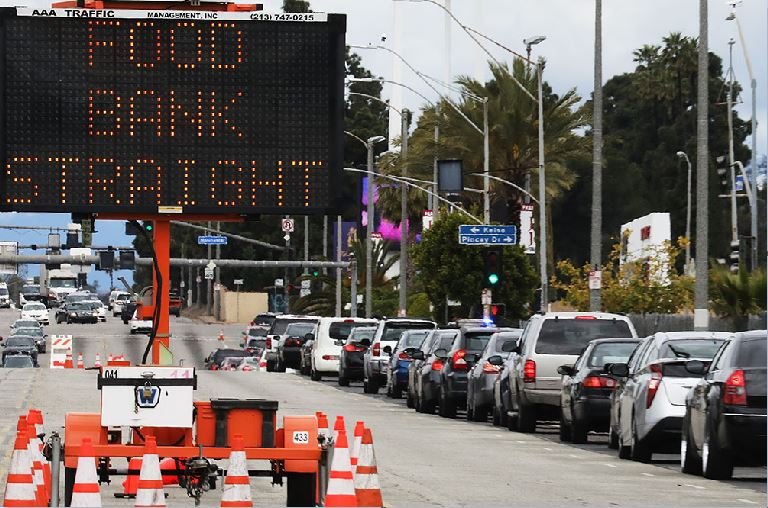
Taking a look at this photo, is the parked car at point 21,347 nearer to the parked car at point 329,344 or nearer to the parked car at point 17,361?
the parked car at point 17,361

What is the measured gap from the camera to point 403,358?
145 ft

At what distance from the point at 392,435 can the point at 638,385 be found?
5.99 m

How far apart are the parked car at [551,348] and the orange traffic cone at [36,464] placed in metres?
15.7

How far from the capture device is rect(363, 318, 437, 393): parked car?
156 feet

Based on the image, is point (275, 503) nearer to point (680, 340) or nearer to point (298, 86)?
point (298, 86)

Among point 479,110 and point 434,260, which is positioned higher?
point 479,110

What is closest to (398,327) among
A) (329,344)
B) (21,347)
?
(329,344)

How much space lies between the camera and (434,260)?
63.3m

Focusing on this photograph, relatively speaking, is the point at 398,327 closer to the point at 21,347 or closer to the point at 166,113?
the point at 166,113

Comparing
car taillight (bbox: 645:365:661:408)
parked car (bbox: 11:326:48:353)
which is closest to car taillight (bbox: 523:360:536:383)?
car taillight (bbox: 645:365:661:408)

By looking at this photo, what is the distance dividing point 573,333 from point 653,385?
300 inches

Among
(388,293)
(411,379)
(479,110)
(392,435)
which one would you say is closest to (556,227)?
(388,293)

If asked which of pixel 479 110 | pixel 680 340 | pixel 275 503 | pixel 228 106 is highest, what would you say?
pixel 479 110

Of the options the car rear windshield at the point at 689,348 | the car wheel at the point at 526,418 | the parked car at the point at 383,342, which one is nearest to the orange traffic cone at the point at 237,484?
the car rear windshield at the point at 689,348
